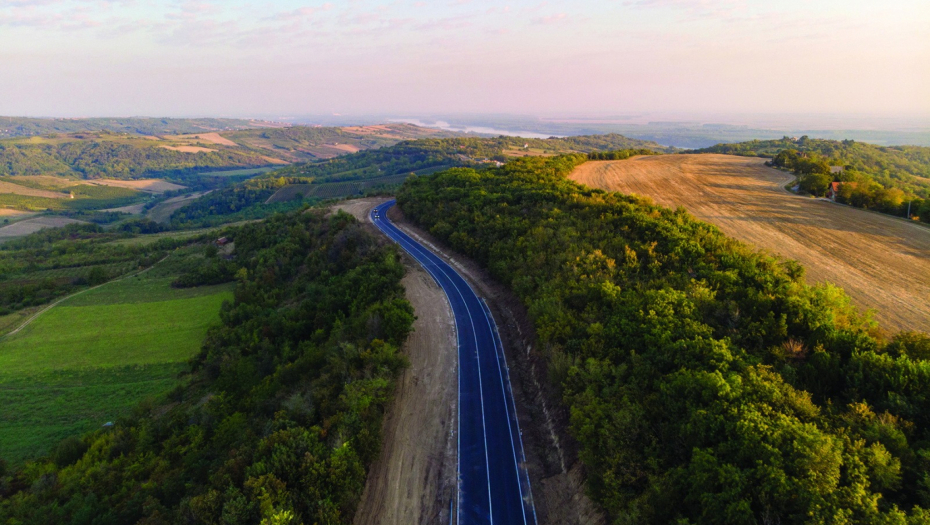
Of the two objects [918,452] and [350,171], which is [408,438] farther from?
[350,171]

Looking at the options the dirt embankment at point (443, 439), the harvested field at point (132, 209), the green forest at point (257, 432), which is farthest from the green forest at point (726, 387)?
the harvested field at point (132, 209)

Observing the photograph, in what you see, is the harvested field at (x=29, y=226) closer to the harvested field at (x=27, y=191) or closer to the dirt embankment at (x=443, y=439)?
the harvested field at (x=27, y=191)

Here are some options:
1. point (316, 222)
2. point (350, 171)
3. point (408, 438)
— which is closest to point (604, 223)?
point (408, 438)

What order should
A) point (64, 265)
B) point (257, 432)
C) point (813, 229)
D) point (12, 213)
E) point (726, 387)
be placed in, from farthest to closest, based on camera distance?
1. point (12, 213)
2. point (64, 265)
3. point (813, 229)
4. point (257, 432)
5. point (726, 387)

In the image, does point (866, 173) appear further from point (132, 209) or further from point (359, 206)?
point (132, 209)

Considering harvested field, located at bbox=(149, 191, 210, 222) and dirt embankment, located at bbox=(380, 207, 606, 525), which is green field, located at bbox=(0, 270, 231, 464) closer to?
dirt embankment, located at bbox=(380, 207, 606, 525)

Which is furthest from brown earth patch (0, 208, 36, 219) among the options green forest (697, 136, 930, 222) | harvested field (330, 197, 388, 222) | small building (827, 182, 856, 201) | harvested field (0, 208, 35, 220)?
green forest (697, 136, 930, 222)

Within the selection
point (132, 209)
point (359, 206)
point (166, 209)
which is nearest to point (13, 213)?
point (132, 209)
